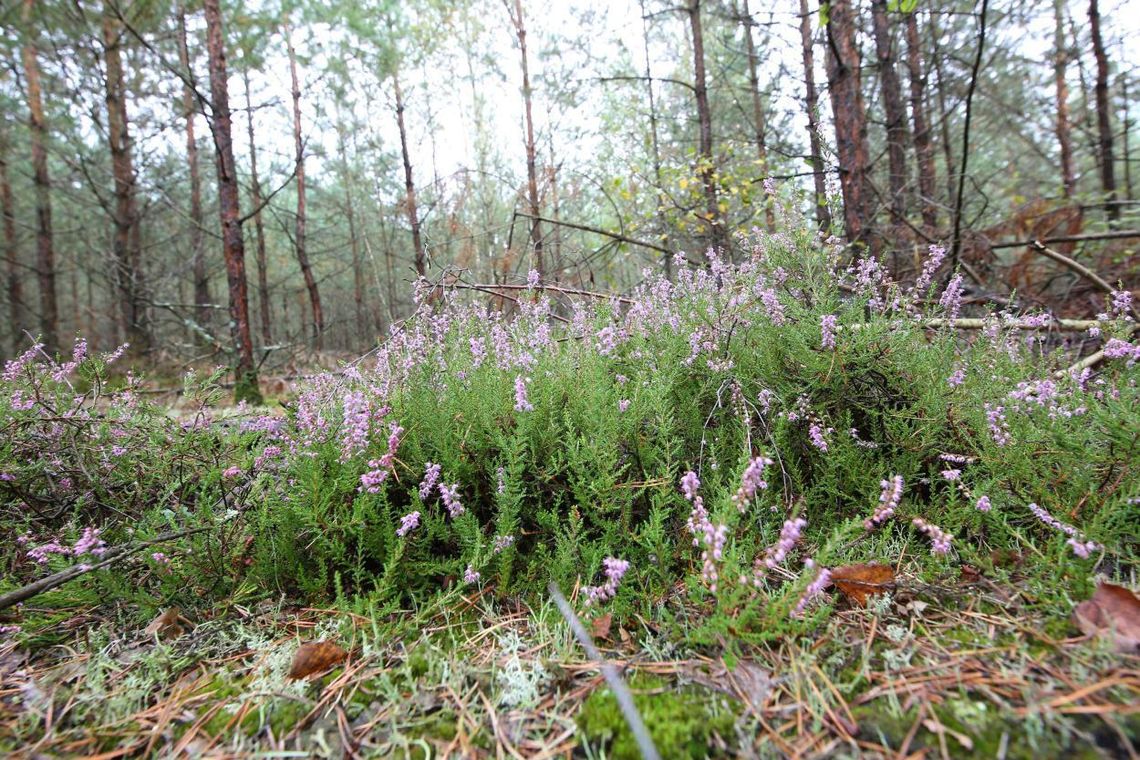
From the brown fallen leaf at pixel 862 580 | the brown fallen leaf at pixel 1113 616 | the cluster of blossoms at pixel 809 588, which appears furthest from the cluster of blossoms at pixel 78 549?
the brown fallen leaf at pixel 1113 616

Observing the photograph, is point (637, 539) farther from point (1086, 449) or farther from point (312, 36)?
point (312, 36)

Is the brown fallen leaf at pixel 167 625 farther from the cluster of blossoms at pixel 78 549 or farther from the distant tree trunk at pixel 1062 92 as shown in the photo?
the distant tree trunk at pixel 1062 92

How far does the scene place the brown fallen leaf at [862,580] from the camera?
4.99ft

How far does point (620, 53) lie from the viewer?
14094mm

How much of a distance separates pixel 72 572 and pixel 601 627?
1554mm

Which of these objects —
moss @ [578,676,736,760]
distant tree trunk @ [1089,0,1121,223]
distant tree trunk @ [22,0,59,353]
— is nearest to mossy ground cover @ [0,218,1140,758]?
moss @ [578,676,736,760]

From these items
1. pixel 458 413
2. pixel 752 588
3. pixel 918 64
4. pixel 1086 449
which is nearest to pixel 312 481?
pixel 458 413

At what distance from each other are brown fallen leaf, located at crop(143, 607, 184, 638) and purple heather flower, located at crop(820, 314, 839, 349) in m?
2.43

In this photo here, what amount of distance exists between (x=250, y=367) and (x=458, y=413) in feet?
20.0

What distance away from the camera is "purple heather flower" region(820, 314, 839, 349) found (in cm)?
198

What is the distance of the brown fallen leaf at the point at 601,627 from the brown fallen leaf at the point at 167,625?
1313 millimetres

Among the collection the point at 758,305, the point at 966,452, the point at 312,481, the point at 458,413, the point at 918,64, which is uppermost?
the point at 918,64

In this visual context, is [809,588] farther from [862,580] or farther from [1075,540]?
[1075,540]

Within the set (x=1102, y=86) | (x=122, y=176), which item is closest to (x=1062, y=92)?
(x=1102, y=86)
